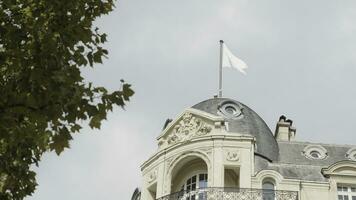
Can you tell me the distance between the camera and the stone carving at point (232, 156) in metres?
28.1

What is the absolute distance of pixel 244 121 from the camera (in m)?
30.2

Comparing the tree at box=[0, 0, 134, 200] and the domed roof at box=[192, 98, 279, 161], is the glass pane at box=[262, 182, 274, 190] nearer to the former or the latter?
the domed roof at box=[192, 98, 279, 161]

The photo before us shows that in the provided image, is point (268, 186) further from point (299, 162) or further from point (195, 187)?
point (195, 187)

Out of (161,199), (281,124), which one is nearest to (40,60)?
(161,199)

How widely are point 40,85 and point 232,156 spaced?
54.8 ft

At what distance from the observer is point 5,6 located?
43.0 feet

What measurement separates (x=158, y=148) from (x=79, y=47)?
17305 mm

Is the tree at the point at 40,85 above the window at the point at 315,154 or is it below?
below

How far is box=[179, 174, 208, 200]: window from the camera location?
2756 cm

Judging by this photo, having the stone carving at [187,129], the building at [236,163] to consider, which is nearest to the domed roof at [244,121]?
the building at [236,163]

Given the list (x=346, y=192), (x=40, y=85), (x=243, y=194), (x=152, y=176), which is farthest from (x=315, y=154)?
(x=40, y=85)

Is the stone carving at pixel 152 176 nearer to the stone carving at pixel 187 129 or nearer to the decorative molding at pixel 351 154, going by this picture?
the stone carving at pixel 187 129

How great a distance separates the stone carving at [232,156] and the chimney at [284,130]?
4.78m

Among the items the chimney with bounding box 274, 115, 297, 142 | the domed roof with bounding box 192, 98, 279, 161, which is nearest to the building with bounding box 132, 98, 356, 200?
the domed roof with bounding box 192, 98, 279, 161
